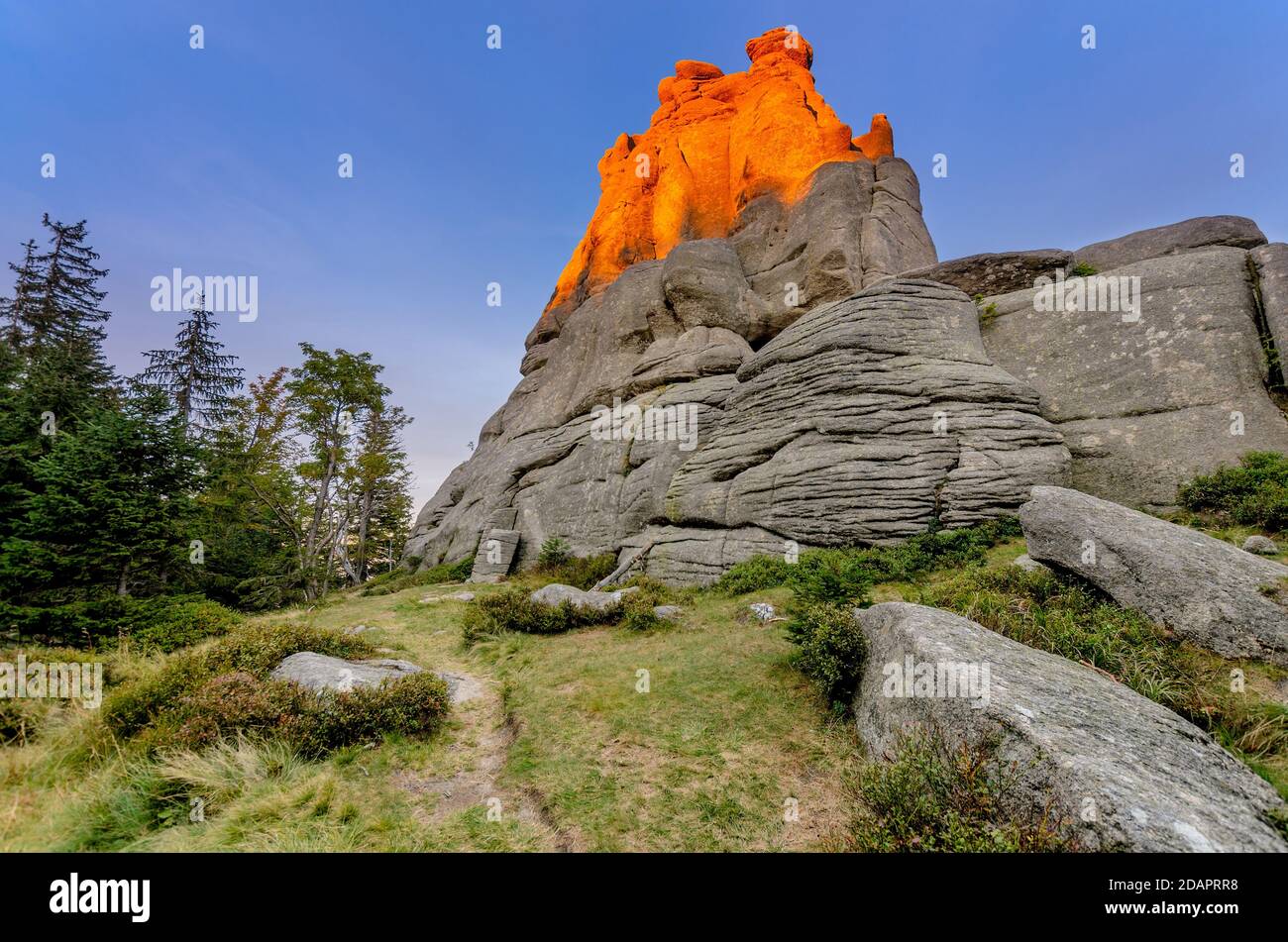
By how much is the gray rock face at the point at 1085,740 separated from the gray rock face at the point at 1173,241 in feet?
76.2

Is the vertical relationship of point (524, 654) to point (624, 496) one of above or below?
below

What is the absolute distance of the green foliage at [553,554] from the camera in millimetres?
23203

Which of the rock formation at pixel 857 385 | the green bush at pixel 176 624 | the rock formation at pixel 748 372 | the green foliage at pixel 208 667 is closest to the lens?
the green foliage at pixel 208 667

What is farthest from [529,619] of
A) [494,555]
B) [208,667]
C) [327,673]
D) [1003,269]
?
[1003,269]

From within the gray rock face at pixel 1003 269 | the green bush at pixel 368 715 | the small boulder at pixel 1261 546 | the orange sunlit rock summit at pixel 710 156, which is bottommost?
the green bush at pixel 368 715

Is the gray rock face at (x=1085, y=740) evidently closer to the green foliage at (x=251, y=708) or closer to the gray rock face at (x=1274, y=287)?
the green foliage at (x=251, y=708)

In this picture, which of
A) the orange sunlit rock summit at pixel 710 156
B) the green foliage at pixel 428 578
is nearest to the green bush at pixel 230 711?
the green foliage at pixel 428 578

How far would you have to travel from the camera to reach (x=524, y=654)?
11.1m

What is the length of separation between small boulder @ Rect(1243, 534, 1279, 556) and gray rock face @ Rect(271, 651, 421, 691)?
17.2 metres

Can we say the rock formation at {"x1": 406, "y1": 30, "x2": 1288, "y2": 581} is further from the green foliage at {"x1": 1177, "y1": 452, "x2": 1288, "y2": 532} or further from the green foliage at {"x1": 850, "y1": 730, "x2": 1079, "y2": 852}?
the green foliage at {"x1": 850, "y1": 730, "x2": 1079, "y2": 852}
